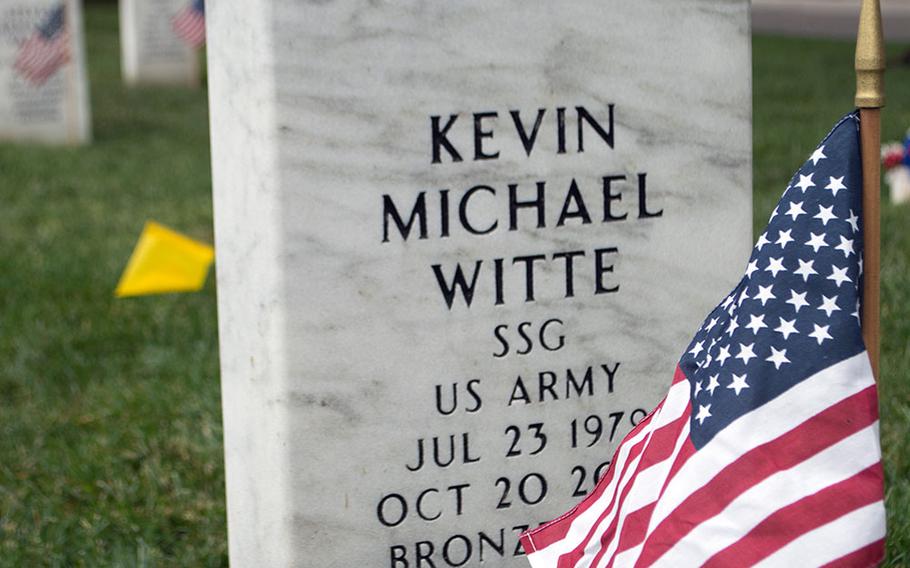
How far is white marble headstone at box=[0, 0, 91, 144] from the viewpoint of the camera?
34.1 feet

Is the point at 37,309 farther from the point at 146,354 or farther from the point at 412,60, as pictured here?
the point at 412,60

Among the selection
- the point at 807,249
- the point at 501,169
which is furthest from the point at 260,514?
the point at 807,249

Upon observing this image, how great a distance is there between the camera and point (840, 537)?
1.97 m

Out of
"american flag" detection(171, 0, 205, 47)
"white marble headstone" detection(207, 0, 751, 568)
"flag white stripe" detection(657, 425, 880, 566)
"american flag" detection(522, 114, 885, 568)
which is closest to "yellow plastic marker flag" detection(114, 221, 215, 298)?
"white marble headstone" detection(207, 0, 751, 568)

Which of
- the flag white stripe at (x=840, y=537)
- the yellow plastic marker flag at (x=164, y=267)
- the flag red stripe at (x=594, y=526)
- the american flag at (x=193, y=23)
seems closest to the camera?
the flag white stripe at (x=840, y=537)

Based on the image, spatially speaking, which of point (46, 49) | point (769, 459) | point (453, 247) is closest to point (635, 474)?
point (769, 459)

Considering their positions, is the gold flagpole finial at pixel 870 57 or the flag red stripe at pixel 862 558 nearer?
the flag red stripe at pixel 862 558

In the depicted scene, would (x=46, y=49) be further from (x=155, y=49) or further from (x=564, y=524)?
(x=564, y=524)

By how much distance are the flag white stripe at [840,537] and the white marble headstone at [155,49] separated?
1320 cm

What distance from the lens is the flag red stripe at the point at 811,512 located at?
6.51 feet

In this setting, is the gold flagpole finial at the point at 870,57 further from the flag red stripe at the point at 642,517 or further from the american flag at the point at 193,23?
the american flag at the point at 193,23

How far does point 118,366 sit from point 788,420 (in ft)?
11.2

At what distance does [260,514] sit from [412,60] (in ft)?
3.21

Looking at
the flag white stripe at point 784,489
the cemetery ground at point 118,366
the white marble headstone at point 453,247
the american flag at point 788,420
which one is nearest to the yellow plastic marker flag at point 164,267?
the cemetery ground at point 118,366
